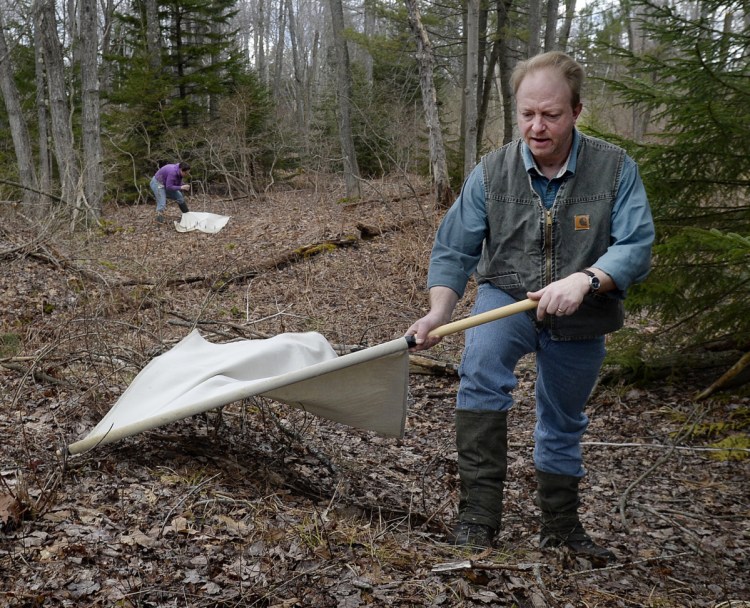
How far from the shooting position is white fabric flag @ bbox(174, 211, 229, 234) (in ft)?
48.4

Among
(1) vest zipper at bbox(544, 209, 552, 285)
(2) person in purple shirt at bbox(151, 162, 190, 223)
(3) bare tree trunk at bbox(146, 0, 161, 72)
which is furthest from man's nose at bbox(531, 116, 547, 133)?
(3) bare tree trunk at bbox(146, 0, 161, 72)

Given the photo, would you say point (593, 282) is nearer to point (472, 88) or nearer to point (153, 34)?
point (472, 88)

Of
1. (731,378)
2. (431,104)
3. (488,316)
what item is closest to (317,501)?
(488,316)

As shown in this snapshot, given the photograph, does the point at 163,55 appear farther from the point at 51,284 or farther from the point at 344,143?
the point at 51,284

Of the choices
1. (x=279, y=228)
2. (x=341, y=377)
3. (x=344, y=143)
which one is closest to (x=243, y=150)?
(x=344, y=143)

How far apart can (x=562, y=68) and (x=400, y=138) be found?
15.5 meters

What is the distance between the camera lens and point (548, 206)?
9.32ft

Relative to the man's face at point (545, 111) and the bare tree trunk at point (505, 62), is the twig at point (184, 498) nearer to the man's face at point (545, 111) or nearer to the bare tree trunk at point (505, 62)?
the man's face at point (545, 111)

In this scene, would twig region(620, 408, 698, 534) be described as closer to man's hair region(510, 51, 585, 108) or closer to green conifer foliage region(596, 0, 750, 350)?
green conifer foliage region(596, 0, 750, 350)

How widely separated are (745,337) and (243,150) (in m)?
17.0

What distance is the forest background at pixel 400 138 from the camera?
478 cm

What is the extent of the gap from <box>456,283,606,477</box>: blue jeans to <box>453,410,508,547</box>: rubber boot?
65 mm

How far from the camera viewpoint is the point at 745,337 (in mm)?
5324

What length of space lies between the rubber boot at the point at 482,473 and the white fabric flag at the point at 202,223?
12.5 metres
